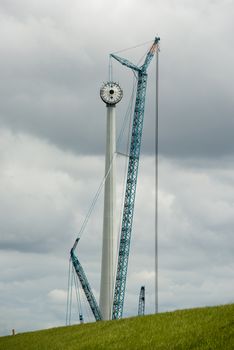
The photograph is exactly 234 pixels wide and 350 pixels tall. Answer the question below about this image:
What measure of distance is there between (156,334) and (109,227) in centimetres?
8966

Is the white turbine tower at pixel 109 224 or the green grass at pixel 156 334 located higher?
the white turbine tower at pixel 109 224

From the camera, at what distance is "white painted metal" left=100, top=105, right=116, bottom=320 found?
138m

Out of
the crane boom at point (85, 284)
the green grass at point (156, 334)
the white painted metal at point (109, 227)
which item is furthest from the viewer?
the crane boom at point (85, 284)

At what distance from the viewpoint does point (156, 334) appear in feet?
161

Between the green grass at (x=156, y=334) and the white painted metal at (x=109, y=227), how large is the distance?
7049 cm

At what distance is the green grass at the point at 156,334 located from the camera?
4347 centimetres

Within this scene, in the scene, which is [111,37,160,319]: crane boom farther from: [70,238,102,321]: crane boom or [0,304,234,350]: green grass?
[0,304,234,350]: green grass

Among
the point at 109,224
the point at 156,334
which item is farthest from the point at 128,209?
the point at 156,334

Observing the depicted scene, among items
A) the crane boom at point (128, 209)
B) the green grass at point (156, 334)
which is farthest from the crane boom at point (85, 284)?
the green grass at point (156, 334)

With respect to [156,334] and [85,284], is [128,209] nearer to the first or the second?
[85,284]

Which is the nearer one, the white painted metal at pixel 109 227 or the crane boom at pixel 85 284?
the white painted metal at pixel 109 227

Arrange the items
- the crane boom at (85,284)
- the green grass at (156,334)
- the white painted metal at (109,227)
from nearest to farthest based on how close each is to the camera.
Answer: the green grass at (156,334)
the white painted metal at (109,227)
the crane boom at (85,284)

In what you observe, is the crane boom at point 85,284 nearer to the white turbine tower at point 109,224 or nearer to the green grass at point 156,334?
the white turbine tower at point 109,224

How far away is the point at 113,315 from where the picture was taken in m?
152
